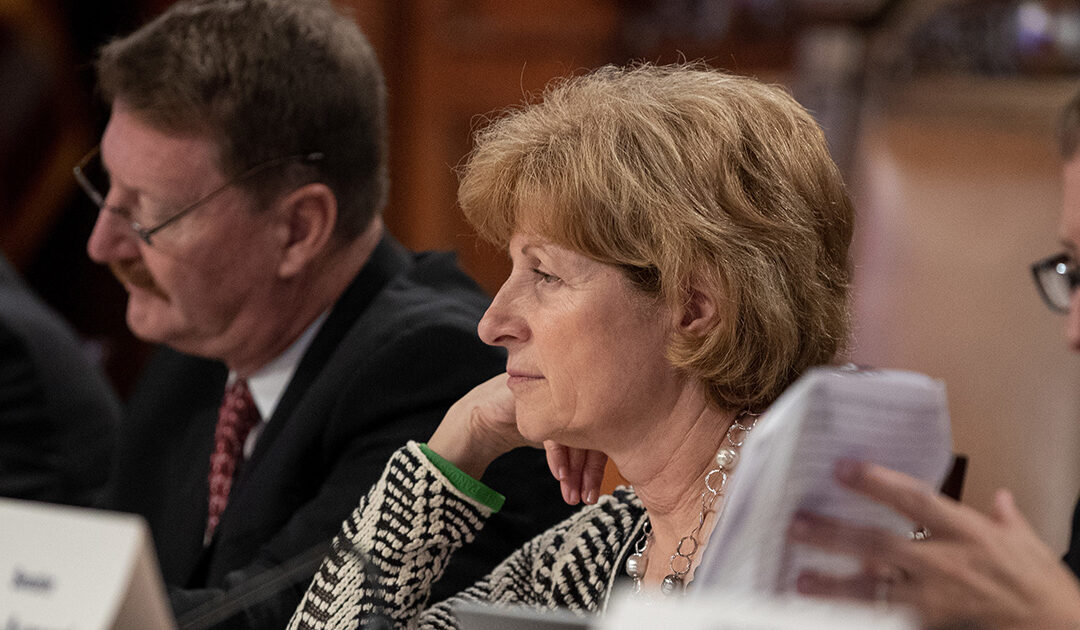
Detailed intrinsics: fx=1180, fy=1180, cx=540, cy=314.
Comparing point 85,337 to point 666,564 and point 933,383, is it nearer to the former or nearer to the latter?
point 666,564

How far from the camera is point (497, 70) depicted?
4.49 metres

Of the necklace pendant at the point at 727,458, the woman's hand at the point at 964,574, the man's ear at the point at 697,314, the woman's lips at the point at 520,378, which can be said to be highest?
the woman's hand at the point at 964,574

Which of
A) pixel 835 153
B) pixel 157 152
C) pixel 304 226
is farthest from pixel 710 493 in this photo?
pixel 835 153

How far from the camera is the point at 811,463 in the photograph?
0.66 m

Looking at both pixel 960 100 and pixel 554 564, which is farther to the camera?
pixel 960 100

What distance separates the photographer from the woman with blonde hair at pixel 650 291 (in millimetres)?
1181

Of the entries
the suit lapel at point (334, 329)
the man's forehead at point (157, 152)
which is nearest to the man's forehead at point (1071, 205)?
the suit lapel at point (334, 329)

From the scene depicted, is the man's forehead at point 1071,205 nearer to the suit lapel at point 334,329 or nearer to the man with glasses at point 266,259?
the man with glasses at point 266,259

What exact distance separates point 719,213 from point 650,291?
11 centimetres

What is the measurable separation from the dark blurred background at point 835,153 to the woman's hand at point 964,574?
2.17 metres

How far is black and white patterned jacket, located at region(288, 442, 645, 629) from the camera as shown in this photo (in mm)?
1354

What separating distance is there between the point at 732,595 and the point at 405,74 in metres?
3.97

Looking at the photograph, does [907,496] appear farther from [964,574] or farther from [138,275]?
[138,275]

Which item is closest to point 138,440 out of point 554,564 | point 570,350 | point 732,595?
point 554,564
